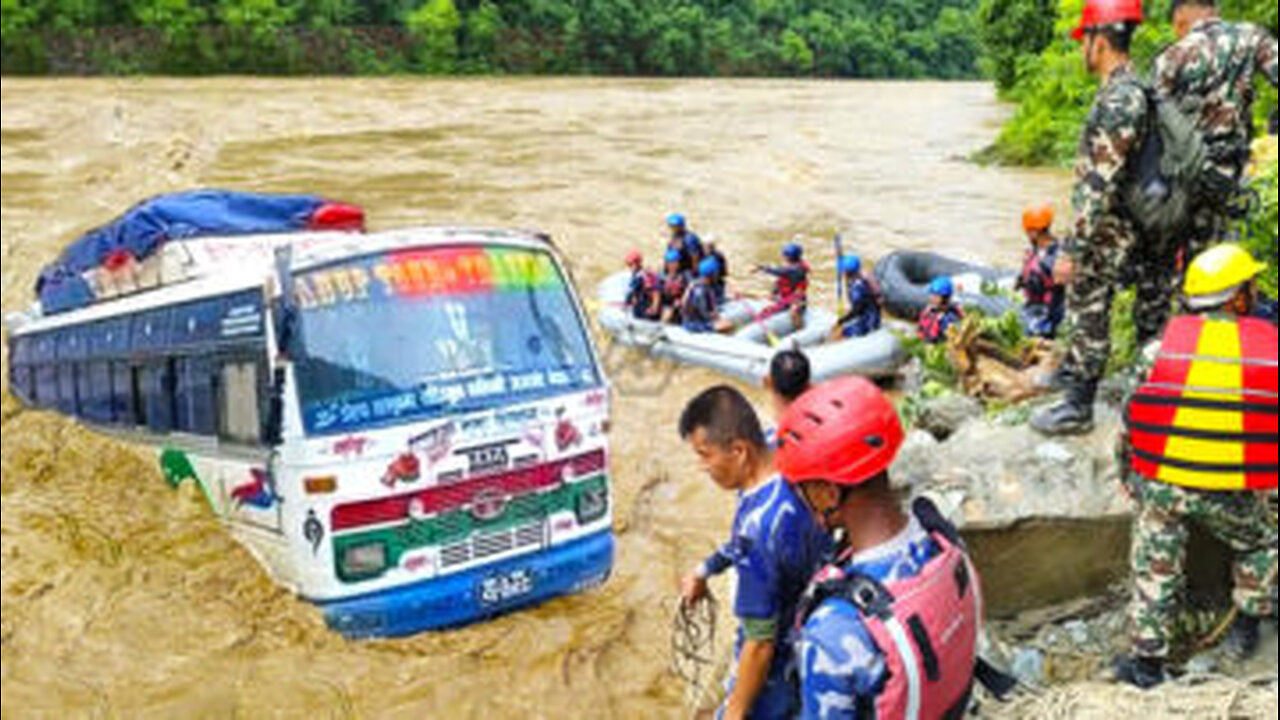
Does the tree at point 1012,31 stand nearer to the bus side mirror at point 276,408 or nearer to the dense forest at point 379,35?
the dense forest at point 379,35

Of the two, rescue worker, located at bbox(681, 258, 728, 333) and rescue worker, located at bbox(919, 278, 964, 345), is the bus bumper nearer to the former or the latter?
rescue worker, located at bbox(919, 278, 964, 345)

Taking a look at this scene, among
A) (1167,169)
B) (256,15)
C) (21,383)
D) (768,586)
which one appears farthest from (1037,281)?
(256,15)

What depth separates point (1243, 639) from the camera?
13.9 ft

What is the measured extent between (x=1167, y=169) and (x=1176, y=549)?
161 centimetres

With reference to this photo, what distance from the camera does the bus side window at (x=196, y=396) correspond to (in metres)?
6.66

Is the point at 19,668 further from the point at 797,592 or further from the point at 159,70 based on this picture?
the point at 159,70

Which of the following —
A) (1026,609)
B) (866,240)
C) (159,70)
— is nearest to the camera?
(1026,609)

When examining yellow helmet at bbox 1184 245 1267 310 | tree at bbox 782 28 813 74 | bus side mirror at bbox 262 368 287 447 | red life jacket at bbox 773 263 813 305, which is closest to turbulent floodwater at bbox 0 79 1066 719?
bus side mirror at bbox 262 368 287 447

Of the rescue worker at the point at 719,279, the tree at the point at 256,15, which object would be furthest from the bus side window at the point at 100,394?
the tree at the point at 256,15

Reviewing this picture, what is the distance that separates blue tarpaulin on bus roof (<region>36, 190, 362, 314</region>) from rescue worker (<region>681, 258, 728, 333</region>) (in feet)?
15.0

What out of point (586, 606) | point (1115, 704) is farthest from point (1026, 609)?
point (586, 606)

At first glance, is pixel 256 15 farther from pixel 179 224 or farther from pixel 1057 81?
pixel 179 224

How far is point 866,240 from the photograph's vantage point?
18656 millimetres

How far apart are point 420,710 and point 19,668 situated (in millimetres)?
2469
